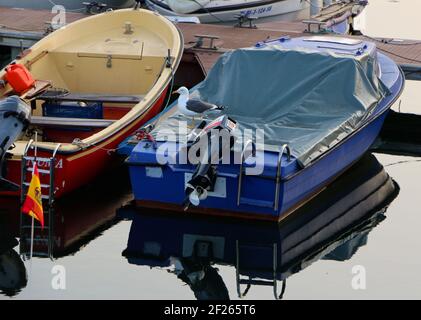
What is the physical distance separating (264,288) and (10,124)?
395 cm

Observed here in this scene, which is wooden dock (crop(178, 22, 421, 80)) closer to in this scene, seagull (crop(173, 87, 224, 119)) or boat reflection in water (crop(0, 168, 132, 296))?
seagull (crop(173, 87, 224, 119))

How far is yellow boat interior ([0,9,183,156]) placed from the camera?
1420cm

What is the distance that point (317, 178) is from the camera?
12.9 meters

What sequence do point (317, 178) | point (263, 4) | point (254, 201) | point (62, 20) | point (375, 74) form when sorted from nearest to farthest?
1. point (254, 201)
2. point (317, 178)
3. point (375, 74)
4. point (62, 20)
5. point (263, 4)

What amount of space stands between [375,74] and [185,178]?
3828mm

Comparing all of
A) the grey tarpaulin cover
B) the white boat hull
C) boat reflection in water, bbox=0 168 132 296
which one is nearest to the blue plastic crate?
boat reflection in water, bbox=0 168 132 296

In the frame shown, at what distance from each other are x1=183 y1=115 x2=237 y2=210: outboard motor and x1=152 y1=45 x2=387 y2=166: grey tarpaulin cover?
3.03ft

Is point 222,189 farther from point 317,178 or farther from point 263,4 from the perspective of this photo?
point 263,4

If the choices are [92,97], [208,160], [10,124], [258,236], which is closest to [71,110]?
[92,97]

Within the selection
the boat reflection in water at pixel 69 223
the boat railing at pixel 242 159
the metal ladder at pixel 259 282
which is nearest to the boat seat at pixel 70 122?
the boat reflection in water at pixel 69 223

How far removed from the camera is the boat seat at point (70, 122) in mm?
14000

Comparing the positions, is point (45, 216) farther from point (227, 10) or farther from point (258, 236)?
point (227, 10)

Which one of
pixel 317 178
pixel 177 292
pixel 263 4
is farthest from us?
pixel 263 4

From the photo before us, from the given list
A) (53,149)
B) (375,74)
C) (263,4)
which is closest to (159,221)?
(53,149)
